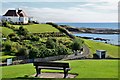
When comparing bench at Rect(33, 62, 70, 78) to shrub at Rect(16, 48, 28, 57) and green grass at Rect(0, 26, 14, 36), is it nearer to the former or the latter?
shrub at Rect(16, 48, 28, 57)

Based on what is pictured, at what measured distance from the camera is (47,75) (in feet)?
43.6

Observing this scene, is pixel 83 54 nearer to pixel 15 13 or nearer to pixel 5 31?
pixel 5 31

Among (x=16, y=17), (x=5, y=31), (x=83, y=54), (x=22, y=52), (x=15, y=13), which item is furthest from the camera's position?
(x=15, y=13)

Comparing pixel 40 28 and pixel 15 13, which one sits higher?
pixel 15 13

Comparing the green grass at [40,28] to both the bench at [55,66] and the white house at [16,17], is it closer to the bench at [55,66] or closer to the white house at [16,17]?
the white house at [16,17]

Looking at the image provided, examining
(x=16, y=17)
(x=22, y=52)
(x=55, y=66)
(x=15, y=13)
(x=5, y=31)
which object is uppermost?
(x=15, y=13)

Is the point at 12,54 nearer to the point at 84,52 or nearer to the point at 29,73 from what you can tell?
the point at 84,52

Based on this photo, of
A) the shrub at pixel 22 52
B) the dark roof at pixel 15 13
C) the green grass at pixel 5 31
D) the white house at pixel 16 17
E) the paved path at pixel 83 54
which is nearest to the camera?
the shrub at pixel 22 52

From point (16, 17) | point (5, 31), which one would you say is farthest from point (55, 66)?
point (16, 17)

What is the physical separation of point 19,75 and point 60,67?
200 cm

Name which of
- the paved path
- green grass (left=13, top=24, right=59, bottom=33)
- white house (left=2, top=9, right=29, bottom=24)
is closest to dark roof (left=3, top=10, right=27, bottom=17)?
white house (left=2, top=9, right=29, bottom=24)

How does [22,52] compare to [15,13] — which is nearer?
[22,52]

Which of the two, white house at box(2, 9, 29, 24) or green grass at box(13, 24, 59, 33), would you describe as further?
white house at box(2, 9, 29, 24)

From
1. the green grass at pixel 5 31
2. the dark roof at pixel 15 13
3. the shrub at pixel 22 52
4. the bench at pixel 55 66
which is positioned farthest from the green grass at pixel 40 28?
the bench at pixel 55 66
